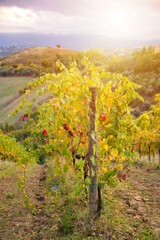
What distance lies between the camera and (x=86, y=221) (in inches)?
112

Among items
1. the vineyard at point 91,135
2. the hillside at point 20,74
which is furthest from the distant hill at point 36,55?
the vineyard at point 91,135

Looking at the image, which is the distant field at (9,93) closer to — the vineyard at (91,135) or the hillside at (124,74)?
the hillside at (124,74)

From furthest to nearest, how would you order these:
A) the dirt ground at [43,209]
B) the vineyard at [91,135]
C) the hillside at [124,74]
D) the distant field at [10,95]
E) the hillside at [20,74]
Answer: the hillside at [20,74]
the distant field at [10,95]
the hillside at [124,74]
the dirt ground at [43,209]
the vineyard at [91,135]

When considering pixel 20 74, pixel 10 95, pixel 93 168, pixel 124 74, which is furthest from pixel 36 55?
pixel 93 168

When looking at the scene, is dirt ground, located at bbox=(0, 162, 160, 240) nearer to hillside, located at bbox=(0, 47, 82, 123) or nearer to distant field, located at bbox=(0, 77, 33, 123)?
hillside, located at bbox=(0, 47, 82, 123)

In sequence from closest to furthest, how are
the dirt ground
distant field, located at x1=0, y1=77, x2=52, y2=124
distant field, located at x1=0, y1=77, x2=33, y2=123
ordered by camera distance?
the dirt ground, distant field, located at x1=0, y1=77, x2=52, y2=124, distant field, located at x1=0, y1=77, x2=33, y2=123

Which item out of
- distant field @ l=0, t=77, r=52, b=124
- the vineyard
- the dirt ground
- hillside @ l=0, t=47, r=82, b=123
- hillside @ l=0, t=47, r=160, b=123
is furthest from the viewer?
hillside @ l=0, t=47, r=82, b=123

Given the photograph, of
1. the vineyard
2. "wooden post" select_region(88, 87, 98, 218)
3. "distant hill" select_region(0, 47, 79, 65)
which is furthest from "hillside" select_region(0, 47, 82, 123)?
"wooden post" select_region(88, 87, 98, 218)

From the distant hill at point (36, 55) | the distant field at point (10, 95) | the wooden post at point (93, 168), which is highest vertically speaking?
the distant hill at point (36, 55)

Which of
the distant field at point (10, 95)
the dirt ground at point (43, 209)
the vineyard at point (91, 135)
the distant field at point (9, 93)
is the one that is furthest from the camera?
the distant field at point (9, 93)

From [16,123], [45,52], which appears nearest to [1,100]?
[16,123]

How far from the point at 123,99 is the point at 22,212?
264cm

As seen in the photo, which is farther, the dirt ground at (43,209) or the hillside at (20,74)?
the hillside at (20,74)

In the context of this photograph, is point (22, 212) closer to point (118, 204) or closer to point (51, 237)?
point (51, 237)
